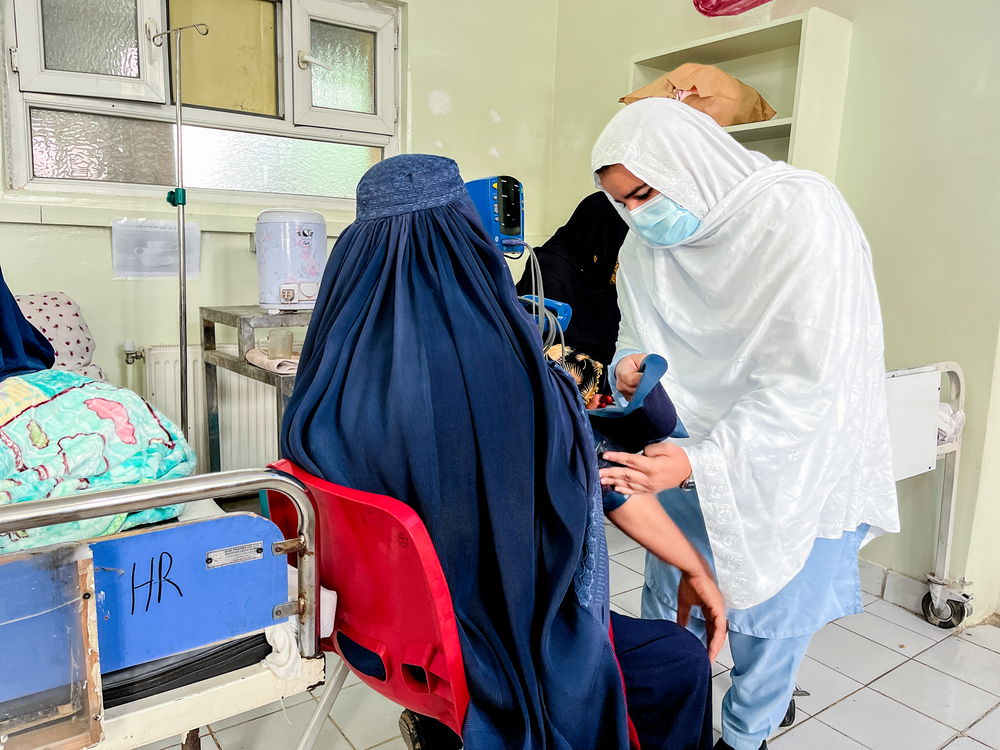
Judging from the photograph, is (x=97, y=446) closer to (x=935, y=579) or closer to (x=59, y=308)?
(x=59, y=308)

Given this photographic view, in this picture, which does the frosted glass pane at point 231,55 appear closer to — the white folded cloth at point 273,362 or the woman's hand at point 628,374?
the white folded cloth at point 273,362

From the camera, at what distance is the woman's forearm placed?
3.77ft

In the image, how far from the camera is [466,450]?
2.89 ft

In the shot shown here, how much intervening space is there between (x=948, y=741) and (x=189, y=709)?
1.64 m

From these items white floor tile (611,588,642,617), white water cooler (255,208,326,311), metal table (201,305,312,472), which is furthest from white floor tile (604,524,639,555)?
white water cooler (255,208,326,311)

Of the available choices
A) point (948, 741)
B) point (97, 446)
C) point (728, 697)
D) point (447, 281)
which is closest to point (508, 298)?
point (447, 281)

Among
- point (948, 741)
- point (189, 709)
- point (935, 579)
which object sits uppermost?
point (189, 709)

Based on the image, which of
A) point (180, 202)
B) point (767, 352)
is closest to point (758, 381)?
point (767, 352)

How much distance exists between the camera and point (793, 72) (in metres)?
2.45

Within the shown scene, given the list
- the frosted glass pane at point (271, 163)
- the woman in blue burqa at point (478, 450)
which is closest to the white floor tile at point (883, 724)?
the woman in blue burqa at point (478, 450)

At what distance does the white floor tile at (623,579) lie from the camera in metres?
2.36

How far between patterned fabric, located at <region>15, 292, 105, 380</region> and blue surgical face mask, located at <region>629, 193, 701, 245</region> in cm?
172

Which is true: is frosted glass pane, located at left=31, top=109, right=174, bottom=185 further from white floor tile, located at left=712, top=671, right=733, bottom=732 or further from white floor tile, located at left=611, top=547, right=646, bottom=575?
white floor tile, located at left=712, top=671, right=733, bottom=732

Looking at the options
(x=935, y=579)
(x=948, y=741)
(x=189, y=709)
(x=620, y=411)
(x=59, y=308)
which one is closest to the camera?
(x=189, y=709)
